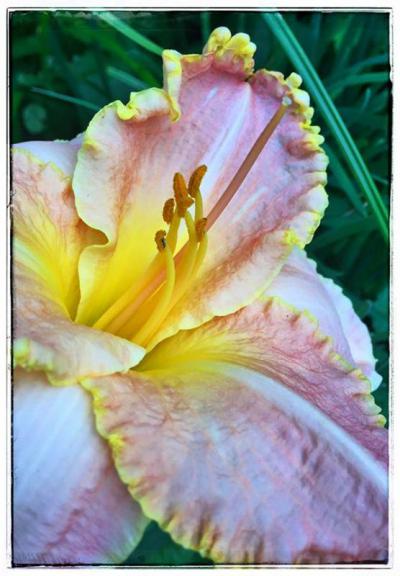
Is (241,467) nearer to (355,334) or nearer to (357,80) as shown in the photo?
(355,334)

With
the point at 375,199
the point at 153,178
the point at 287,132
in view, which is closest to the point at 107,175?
the point at 153,178

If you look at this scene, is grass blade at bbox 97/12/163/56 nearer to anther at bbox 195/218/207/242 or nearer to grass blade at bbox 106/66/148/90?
grass blade at bbox 106/66/148/90

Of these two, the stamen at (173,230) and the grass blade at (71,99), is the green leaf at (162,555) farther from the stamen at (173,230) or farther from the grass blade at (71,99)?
the grass blade at (71,99)

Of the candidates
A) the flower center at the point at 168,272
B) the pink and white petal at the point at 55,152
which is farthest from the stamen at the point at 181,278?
the pink and white petal at the point at 55,152

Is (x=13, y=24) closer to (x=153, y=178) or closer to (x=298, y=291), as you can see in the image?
(x=153, y=178)

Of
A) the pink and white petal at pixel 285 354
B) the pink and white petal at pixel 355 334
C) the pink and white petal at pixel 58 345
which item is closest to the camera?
the pink and white petal at pixel 58 345

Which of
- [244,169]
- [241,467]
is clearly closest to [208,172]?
[244,169]

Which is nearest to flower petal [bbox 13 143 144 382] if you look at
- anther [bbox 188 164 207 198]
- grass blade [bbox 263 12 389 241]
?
anther [bbox 188 164 207 198]
